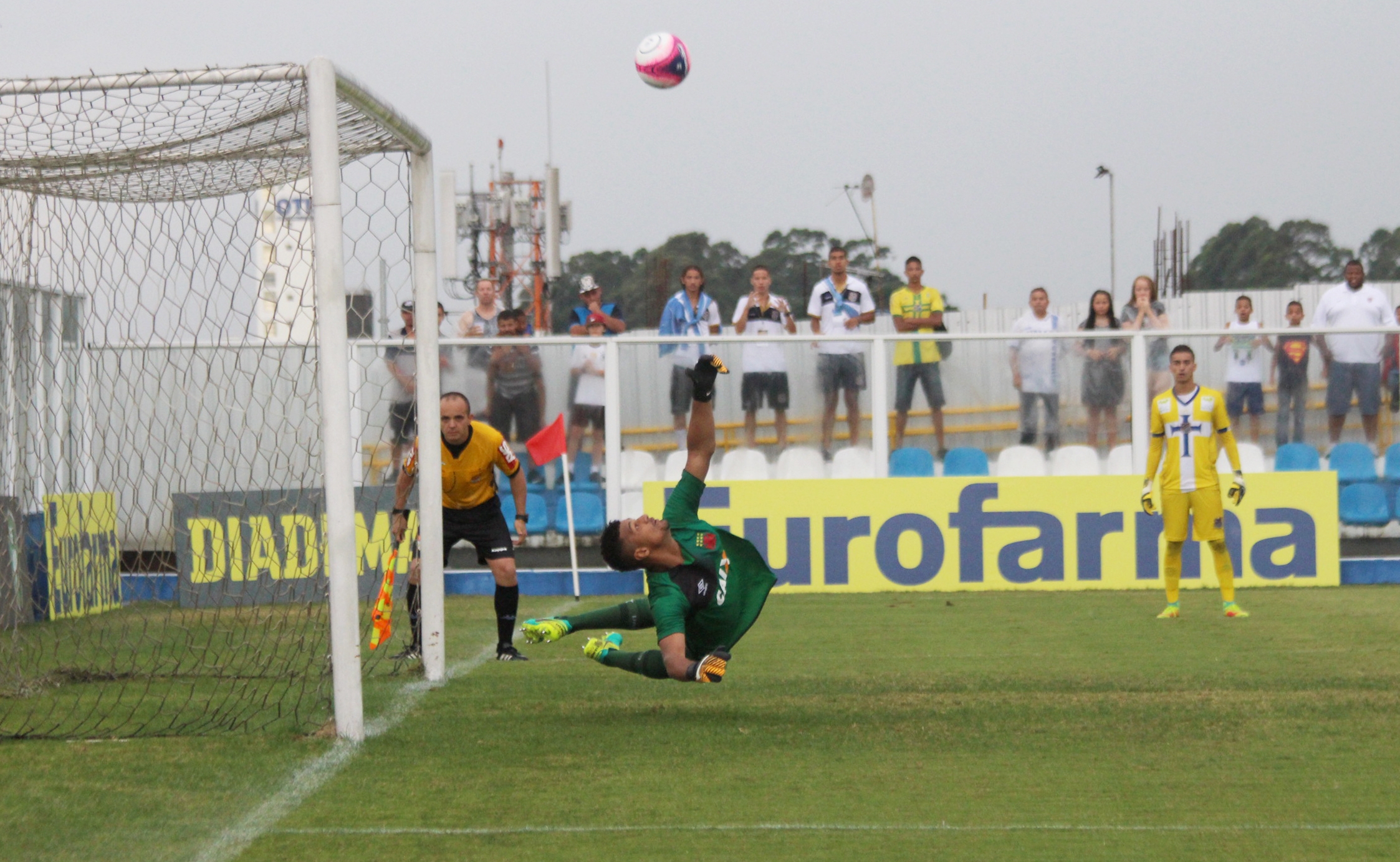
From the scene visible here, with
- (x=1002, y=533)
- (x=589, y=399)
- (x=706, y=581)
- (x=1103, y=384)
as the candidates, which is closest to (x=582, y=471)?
(x=589, y=399)

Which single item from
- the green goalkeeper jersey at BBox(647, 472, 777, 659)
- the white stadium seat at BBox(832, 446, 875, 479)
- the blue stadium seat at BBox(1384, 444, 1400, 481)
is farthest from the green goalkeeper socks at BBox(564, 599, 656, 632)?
the blue stadium seat at BBox(1384, 444, 1400, 481)

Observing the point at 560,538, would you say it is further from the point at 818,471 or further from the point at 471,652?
the point at 471,652

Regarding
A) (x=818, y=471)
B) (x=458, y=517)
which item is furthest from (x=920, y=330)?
(x=458, y=517)

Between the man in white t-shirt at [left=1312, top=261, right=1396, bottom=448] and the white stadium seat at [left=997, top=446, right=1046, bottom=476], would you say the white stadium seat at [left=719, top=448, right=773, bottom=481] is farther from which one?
the man in white t-shirt at [left=1312, top=261, right=1396, bottom=448]

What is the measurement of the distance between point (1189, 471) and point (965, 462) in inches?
128

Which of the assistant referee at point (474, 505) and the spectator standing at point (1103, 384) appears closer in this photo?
the assistant referee at point (474, 505)

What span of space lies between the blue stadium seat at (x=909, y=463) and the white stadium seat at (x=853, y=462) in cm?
21

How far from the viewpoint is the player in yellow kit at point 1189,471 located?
11742 mm

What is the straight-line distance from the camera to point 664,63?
51.0ft

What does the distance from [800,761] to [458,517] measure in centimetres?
406

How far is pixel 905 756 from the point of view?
6.37m

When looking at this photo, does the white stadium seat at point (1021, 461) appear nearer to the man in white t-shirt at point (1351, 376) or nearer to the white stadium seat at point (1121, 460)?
the white stadium seat at point (1121, 460)

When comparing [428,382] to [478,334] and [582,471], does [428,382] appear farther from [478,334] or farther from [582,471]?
[478,334]

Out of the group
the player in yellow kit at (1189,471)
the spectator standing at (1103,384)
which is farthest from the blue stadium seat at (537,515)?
the player in yellow kit at (1189,471)
